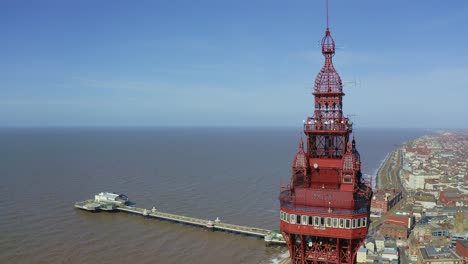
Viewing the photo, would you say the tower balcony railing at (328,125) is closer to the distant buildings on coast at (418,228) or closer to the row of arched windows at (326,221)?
the row of arched windows at (326,221)

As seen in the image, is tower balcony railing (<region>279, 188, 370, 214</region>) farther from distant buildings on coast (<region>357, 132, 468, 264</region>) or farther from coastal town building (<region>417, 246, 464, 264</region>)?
coastal town building (<region>417, 246, 464, 264</region>)

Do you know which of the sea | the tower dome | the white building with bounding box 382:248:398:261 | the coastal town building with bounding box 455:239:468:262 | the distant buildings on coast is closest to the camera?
the tower dome

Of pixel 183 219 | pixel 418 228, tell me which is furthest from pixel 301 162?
pixel 418 228

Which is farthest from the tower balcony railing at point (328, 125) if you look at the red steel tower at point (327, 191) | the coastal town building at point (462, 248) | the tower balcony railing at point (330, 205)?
the coastal town building at point (462, 248)

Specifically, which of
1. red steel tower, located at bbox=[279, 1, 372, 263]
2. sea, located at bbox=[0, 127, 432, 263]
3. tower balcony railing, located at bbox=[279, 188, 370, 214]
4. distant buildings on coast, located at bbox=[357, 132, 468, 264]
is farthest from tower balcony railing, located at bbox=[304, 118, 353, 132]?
distant buildings on coast, located at bbox=[357, 132, 468, 264]

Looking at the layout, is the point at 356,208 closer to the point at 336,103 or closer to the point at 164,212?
the point at 336,103

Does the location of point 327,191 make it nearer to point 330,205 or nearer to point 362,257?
point 330,205
